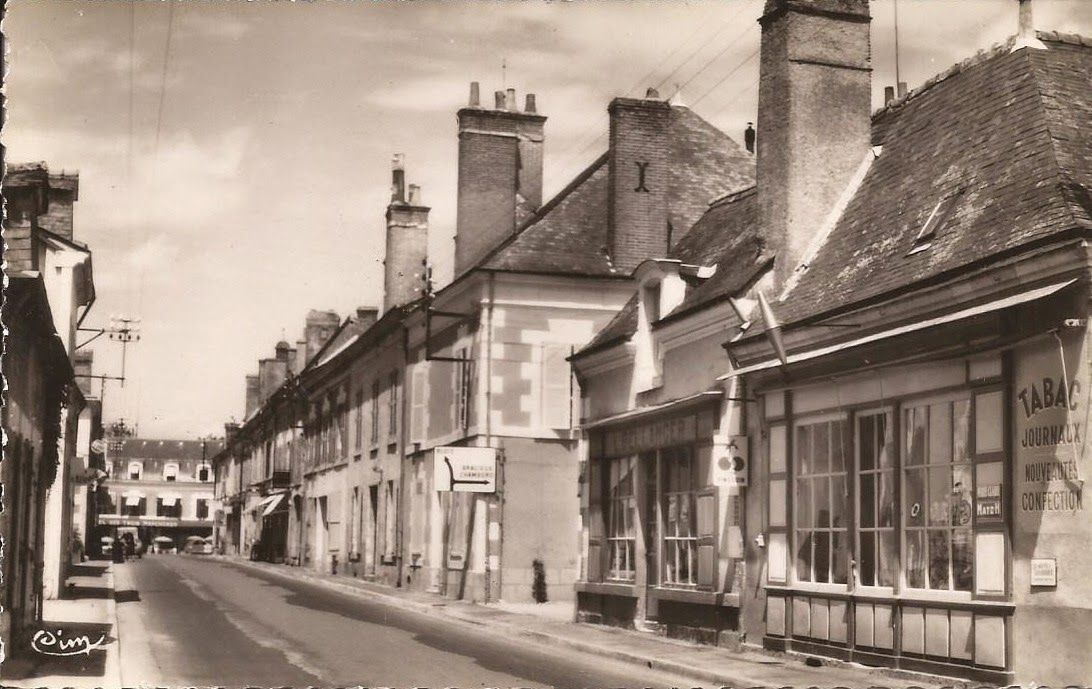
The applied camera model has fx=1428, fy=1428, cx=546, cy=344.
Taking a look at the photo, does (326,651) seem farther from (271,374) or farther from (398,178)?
(271,374)

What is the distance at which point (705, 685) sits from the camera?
559 inches

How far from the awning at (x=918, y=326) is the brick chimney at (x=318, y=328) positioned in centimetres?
4452

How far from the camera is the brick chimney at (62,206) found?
2662cm

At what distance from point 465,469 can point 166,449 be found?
93243mm

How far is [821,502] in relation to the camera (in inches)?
628

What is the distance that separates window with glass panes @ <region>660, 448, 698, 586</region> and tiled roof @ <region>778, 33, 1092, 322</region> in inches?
134

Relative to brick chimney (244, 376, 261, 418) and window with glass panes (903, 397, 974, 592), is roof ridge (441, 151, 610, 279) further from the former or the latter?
brick chimney (244, 376, 261, 418)

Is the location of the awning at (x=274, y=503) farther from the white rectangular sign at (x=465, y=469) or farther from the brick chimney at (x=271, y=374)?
the white rectangular sign at (x=465, y=469)

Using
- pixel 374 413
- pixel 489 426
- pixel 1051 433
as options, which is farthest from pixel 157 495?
pixel 1051 433

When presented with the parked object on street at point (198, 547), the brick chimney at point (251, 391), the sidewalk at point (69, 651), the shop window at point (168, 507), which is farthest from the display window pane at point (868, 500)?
the shop window at point (168, 507)

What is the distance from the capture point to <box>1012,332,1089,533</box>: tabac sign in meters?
12.0

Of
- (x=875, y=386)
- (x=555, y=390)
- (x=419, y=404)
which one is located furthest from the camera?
(x=419, y=404)

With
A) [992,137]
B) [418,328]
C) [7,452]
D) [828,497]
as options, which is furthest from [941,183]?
[418,328]

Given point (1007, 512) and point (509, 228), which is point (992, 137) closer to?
point (1007, 512)
